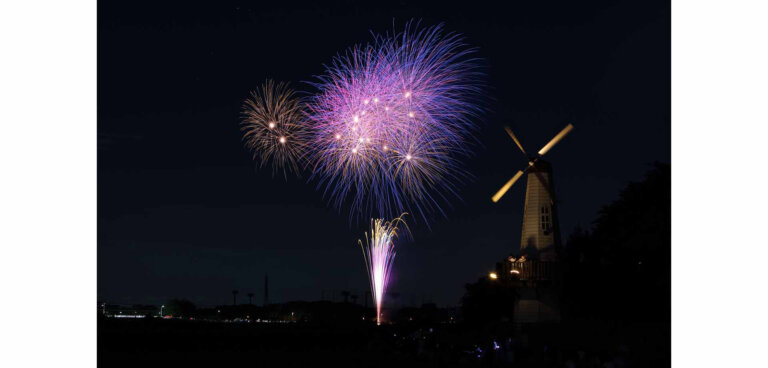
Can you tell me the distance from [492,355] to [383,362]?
5006mm

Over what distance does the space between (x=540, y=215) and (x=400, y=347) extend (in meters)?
12.1

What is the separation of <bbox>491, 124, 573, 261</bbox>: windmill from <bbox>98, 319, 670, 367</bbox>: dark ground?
14.3 ft

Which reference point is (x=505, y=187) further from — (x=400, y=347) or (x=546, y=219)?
(x=400, y=347)

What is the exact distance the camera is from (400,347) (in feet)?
112

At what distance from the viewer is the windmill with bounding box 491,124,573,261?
Result: 1645 inches

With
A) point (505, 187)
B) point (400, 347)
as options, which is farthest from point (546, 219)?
point (400, 347)

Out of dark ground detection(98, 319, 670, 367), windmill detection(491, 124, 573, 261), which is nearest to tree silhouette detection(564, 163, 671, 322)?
windmill detection(491, 124, 573, 261)

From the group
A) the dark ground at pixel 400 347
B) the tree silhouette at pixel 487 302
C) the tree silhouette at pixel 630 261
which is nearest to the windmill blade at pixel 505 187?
the tree silhouette at pixel 630 261

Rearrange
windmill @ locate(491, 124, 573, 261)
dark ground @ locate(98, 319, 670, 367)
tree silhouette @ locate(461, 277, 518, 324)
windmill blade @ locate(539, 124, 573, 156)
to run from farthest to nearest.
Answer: tree silhouette @ locate(461, 277, 518, 324) → windmill blade @ locate(539, 124, 573, 156) → windmill @ locate(491, 124, 573, 261) → dark ground @ locate(98, 319, 670, 367)

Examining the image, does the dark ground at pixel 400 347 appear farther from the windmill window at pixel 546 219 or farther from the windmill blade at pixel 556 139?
the windmill blade at pixel 556 139

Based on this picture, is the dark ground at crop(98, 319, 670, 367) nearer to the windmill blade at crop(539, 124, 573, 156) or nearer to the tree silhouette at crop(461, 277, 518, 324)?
the tree silhouette at crop(461, 277, 518, 324)
